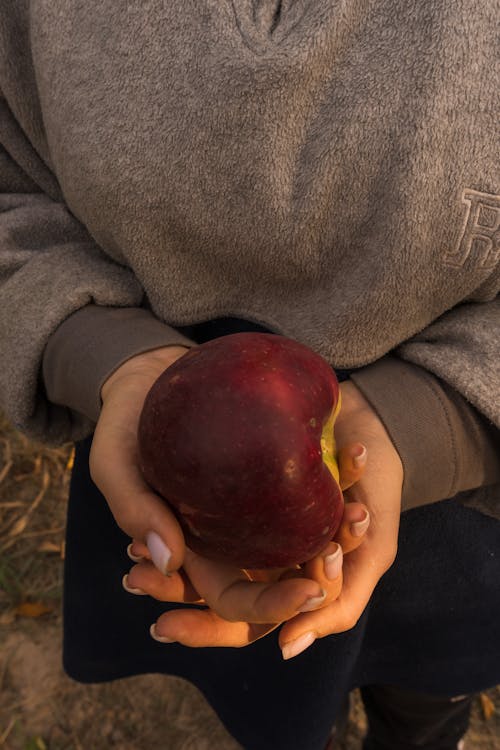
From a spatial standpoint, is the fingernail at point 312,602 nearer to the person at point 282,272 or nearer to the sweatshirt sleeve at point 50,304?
the person at point 282,272

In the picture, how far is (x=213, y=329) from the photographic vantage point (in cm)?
112

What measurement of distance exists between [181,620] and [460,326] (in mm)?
540

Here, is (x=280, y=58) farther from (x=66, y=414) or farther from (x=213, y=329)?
(x=66, y=414)

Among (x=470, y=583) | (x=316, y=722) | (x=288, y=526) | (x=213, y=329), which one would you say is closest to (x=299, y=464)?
(x=288, y=526)

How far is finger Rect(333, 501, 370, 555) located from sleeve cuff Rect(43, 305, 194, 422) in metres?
0.37

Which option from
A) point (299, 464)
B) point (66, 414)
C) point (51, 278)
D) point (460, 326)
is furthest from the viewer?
point (66, 414)

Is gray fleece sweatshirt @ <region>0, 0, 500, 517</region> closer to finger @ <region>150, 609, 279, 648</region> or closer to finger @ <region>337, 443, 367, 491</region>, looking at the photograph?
finger @ <region>337, 443, 367, 491</region>

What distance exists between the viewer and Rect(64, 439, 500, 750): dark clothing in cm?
108

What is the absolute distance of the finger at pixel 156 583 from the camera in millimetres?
818

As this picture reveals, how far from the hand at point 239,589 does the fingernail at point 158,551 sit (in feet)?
0.14

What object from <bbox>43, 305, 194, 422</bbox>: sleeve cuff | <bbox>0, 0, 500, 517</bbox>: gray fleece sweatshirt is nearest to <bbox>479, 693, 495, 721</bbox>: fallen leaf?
<bbox>0, 0, 500, 517</bbox>: gray fleece sweatshirt

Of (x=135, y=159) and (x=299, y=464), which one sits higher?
(x=135, y=159)

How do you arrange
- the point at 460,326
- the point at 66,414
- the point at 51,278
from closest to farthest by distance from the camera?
the point at 460,326 → the point at 51,278 → the point at 66,414

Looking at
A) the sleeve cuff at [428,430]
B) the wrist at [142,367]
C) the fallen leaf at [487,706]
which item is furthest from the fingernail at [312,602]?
the fallen leaf at [487,706]
